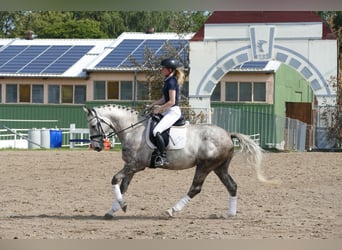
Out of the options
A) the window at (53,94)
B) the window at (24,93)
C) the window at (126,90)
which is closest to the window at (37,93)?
the window at (24,93)

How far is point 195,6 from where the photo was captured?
2643mm

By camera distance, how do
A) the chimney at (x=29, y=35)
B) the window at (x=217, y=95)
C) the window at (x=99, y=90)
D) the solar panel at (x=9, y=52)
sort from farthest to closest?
the chimney at (x=29, y=35) < the solar panel at (x=9, y=52) < the window at (x=99, y=90) < the window at (x=217, y=95)

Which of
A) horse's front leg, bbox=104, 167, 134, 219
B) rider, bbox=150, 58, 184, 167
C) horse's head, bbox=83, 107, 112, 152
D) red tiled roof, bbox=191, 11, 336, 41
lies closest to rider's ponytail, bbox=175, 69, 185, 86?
rider, bbox=150, 58, 184, 167

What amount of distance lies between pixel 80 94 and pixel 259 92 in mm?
10144

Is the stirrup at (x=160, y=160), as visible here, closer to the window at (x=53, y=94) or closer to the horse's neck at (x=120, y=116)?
the horse's neck at (x=120, y=116)

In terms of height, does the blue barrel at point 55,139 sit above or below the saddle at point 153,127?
below

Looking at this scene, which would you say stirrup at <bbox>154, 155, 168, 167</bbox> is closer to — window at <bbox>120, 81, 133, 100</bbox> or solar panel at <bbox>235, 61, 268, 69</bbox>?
solar panel at <bbox>235, 61, 268, 69</bbox>

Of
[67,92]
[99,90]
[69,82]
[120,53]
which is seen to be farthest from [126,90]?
[67,92]

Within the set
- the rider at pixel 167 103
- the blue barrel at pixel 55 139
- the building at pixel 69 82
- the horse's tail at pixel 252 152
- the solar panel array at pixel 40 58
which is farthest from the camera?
the solar panel array at pixel 40 58

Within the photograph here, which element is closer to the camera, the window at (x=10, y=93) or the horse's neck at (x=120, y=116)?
the horse's neck at (x=120, y=116)

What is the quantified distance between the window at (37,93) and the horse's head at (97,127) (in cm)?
3489

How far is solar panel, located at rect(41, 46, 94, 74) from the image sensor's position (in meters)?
44.2

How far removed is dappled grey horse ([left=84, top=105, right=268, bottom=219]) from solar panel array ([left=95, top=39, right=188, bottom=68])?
30248 mm

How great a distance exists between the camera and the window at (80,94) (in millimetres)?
44344
